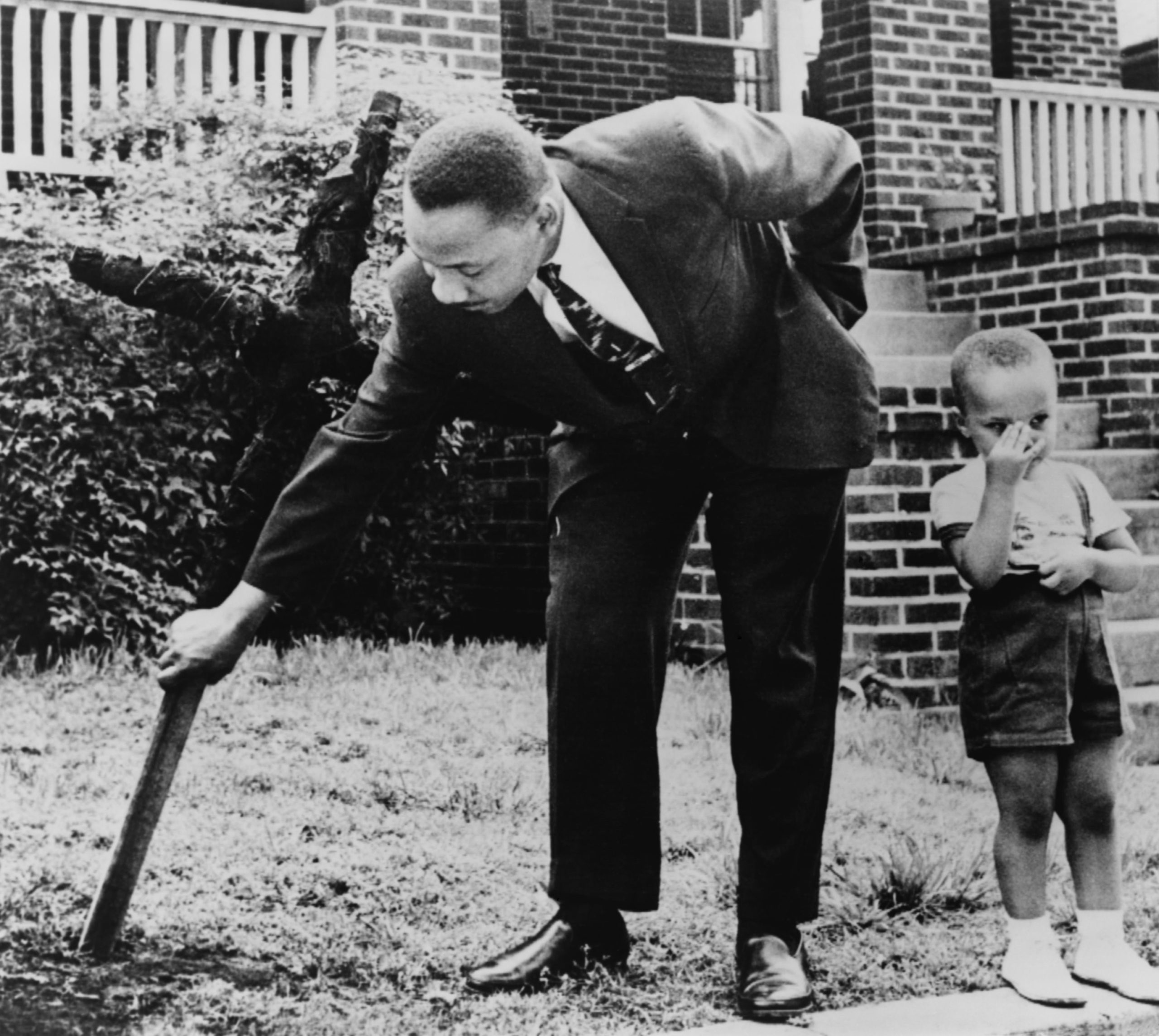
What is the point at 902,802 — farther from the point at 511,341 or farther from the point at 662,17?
the point at 662,17

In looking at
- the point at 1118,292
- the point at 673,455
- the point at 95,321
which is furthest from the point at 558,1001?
the point at 1118,292

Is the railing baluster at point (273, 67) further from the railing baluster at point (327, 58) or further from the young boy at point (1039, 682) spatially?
the young boy at point (1039, 682)

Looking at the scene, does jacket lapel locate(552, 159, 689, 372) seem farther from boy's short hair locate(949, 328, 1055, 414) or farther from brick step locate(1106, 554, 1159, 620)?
brick step locate(1106, 554, 1159, 620)

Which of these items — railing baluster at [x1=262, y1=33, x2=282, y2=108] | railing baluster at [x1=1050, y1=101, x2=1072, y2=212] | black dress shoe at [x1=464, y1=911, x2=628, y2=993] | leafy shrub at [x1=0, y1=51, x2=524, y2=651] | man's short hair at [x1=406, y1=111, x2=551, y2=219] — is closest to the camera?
man's short hair at [x1=406, y1=111, x2=551, y2=219]

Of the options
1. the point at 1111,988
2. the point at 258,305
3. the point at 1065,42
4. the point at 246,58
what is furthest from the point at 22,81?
the point at 1065,42

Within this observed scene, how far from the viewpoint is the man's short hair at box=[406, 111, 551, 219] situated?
2650 millimetres

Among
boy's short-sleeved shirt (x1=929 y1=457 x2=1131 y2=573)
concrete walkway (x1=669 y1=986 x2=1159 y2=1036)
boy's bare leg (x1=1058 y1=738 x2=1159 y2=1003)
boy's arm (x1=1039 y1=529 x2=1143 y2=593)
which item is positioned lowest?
concrete walkway (x1=669 y1=986 x2=1159 y2=1036)

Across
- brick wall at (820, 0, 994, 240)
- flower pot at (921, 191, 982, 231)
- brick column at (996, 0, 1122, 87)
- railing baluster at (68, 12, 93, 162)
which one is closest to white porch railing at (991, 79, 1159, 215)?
brick wall at (820, 0, 994, 240)

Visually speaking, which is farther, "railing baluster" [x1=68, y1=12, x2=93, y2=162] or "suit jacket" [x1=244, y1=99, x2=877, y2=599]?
"railing baluster" [x1=68, y1=12, x2=93, y2=162]

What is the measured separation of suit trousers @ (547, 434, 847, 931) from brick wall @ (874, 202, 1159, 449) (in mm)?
4081

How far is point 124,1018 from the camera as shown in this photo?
3.01 m

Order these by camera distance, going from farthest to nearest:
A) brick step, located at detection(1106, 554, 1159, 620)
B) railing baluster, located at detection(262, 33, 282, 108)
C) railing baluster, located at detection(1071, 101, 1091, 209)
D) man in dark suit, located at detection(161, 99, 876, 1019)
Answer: railing baluster, located at detection(1071, 101, 1091, 209), railing baluster, located at detection(262, 33, 282, 108), brick step, located at detection(1106, 554, 1159, 620), man in dark suit, located at detection(161, 99, 876, 1019)

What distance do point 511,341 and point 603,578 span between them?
52cm

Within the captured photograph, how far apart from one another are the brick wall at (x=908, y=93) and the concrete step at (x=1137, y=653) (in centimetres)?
325
